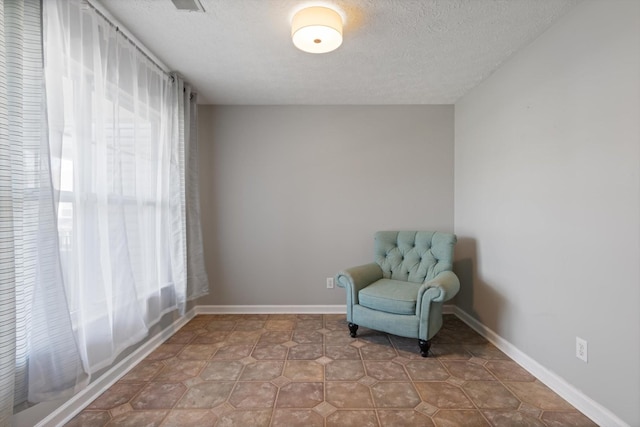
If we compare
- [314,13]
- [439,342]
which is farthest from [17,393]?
[439,342]

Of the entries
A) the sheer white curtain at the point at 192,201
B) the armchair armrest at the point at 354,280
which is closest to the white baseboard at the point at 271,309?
the sheer white curtain at the point at 192,201

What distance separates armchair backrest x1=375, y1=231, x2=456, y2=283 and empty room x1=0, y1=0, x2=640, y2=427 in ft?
0.08

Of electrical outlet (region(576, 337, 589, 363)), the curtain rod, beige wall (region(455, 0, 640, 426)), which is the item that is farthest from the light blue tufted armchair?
the curtain rod

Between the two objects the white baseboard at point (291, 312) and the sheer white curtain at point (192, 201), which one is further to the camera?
the sheer white curtain at point (192, 201)

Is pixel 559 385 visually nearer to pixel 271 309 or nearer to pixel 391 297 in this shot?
pixel 391 297

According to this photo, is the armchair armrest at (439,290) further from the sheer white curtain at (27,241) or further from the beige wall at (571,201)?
the sheer white curtain at (27,241)

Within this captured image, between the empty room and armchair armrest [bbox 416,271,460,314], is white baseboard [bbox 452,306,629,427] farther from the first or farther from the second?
armchair armrest [bbox 416,271,460,314]

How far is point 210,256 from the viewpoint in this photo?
3.00m

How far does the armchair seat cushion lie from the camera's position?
6.97ft

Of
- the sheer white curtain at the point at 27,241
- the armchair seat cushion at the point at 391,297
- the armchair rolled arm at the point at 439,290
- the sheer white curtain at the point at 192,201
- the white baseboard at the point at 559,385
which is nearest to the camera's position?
Answer: the sheer white curtain at the point at 27,241

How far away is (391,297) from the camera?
2195mm

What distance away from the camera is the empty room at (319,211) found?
1272 millimetres

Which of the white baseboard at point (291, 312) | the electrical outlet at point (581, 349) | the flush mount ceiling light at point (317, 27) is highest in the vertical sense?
the flush mount ceiling light at point (317, 27)

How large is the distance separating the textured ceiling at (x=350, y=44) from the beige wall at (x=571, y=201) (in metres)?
0.30
